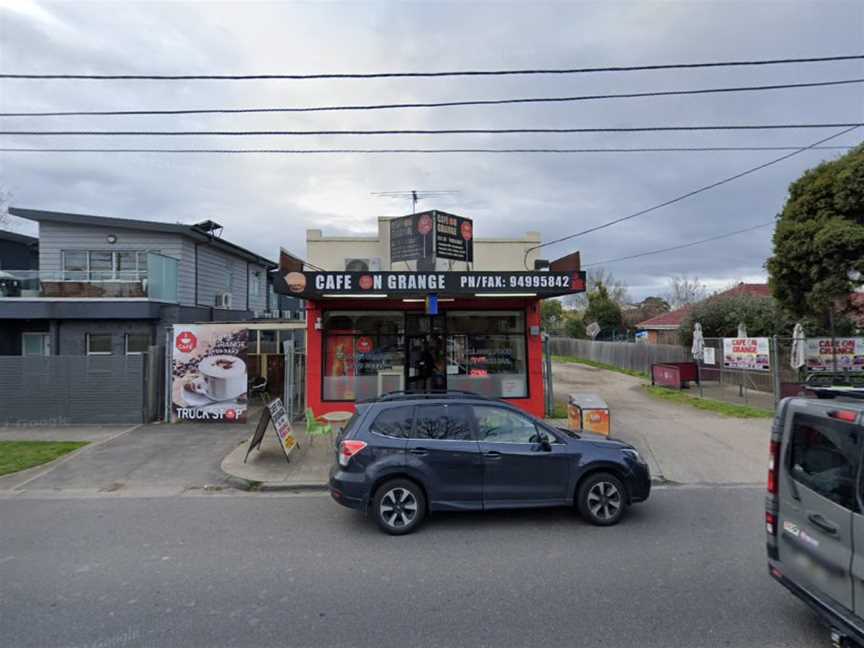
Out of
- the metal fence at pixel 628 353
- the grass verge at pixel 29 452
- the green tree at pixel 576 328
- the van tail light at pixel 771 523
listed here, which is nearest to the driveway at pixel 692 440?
the van tail light at pixel 771 523

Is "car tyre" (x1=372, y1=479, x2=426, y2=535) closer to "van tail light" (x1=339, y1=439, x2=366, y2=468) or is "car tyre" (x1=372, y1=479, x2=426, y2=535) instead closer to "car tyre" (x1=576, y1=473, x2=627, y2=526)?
"van tail light" (x1=339, y1=439, x2=366, y2=468)

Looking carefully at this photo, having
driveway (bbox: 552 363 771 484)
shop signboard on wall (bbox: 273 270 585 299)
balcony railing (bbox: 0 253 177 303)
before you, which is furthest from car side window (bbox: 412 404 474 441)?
balcony railing (bbox: 0 253 177 303)

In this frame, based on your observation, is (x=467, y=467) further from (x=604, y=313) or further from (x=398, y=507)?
(x=604, y=313)

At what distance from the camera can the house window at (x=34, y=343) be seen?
16.3 meters

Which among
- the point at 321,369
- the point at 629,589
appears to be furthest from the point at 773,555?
the point at 321,369

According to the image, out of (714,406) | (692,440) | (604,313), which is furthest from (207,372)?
(604,313)

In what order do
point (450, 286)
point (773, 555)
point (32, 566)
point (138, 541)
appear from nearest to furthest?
point (773, 555) → point (32, 566) → point (138, 541) → point (450, 286)

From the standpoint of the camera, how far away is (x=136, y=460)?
9.16 meters

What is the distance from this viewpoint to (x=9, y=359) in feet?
39.4

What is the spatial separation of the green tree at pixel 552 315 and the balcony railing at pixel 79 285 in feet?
163

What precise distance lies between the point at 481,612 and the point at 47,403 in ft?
41.7

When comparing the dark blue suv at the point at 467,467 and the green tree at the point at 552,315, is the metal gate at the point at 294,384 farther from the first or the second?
the green tree at the point at 552,315

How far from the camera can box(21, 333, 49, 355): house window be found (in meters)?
16.3

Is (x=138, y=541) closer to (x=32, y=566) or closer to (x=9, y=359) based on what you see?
(x=32, y=566)
